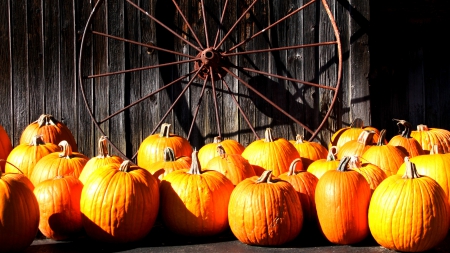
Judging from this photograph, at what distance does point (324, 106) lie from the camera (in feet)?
18.4

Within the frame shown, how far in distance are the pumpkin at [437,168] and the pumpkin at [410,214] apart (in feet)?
1.15

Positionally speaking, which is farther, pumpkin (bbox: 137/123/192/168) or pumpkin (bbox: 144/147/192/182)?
pumpkin (bbox: 137/123/192/168)

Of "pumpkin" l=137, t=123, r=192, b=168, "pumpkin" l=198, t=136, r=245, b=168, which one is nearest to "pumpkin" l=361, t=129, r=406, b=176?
"pumpkin" l=198, t=136, r=245, b=168

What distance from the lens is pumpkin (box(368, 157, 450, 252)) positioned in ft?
10.8

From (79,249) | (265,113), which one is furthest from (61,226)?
(265,113)

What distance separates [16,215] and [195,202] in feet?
3.17

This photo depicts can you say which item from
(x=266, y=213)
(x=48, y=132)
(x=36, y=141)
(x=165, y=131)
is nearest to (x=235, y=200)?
(x=266, y=213)

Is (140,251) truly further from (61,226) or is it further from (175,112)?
(175,112)

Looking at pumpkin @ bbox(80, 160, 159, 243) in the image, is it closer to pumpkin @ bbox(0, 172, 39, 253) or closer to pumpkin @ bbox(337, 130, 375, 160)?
pumpkin @ bbox(0, 172, 39, 253)

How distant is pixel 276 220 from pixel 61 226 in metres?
1.24

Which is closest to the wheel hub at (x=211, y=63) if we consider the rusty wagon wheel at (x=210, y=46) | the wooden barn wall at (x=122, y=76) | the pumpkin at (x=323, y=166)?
the rusty wagon wheel at (x=210, y=46)

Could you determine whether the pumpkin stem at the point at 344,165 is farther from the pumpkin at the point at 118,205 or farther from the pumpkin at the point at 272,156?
the pumpkin at the point at 118,205

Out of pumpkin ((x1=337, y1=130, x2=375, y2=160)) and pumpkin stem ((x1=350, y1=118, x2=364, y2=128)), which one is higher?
pumpkin stem ((x1=350, y1=118, x2=364, y2=128))

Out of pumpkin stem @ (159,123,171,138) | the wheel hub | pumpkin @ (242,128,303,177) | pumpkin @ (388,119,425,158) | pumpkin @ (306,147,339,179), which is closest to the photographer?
pumpkin @ (306,147,339,179)
